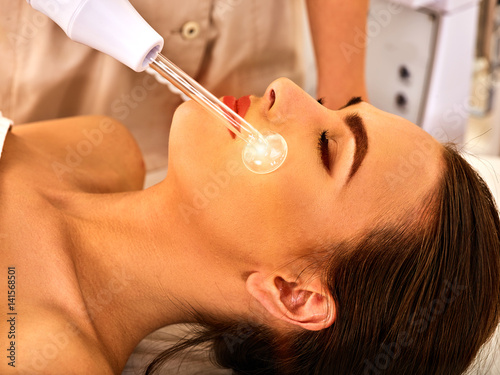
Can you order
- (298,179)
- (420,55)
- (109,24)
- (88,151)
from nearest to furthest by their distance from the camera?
(109,24)
(298,179)
(88,151)
(420,55)

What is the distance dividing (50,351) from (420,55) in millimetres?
1327

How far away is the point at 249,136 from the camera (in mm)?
786

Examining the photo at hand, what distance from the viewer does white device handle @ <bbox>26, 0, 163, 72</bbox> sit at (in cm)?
65

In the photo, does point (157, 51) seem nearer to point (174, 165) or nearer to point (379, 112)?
point (174, 165)

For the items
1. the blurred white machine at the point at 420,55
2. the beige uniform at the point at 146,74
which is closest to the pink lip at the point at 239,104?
the beige uniform at the point at 146,74

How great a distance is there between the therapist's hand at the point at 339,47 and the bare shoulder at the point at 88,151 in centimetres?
47

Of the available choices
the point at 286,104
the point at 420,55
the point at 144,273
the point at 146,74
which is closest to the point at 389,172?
the point at 286,104

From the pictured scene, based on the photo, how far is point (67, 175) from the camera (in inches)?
41.4

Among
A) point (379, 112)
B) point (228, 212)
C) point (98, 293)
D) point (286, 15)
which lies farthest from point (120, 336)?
point (286, 15)

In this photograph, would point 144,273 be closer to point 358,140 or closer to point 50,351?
point 50,351

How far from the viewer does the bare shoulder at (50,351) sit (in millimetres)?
736

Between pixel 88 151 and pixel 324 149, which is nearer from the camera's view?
pixel 324 149

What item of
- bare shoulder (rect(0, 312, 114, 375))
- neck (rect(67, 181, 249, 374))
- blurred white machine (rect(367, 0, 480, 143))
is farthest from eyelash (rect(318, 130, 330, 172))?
blurred white machine (rect(367, 0, 480, 143))

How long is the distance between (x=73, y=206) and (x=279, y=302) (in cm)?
41
